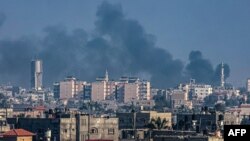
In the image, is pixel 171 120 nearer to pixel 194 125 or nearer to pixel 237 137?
pixel 194 125

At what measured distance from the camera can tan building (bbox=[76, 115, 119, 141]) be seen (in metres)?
92.2

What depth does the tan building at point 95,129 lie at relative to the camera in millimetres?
92250

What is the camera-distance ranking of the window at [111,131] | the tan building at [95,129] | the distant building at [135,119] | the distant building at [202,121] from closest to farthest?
the tan building at [95,129]
the window at [111,131]
the distant building at [202,121]
the distant building at [135,119]

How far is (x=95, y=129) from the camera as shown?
310ft

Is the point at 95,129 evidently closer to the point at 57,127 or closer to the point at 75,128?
the point at 75,128

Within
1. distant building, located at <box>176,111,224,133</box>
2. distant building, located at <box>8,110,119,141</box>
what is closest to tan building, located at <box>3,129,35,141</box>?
distant building, located at <box>8,110,119,141</box>

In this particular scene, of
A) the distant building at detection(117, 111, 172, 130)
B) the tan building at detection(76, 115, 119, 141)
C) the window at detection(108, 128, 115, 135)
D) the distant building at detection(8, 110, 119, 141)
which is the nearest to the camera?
the distant building at detection(8, 110, 119, 141)

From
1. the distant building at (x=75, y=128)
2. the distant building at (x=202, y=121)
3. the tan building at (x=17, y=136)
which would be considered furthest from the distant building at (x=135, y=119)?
the tan building at (x=17, y=136)

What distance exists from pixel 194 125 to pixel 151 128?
35.1ft

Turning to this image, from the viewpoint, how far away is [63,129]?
9162 centimetres

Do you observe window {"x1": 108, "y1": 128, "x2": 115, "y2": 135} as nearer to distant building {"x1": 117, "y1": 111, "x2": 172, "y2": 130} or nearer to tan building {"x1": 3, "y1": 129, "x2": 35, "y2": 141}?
tan building {"x1": 3, "y1": 129, "x2": 35, "y2": 141}

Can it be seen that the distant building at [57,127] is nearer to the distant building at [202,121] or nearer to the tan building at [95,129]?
the tan building at [95,129]

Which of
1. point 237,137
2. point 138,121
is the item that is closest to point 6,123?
point 138,121

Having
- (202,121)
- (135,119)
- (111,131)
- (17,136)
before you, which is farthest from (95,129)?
(135,119)
